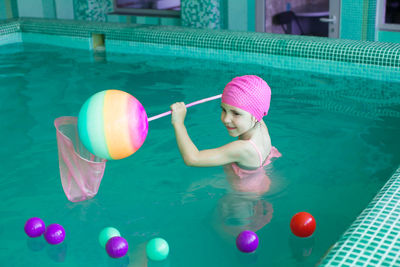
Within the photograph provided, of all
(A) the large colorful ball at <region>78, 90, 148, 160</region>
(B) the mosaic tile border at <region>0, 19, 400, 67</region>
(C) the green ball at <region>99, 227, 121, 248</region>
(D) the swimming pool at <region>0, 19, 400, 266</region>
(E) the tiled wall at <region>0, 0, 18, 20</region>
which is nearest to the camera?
(A) the large colorful ball at <region>78, 90, 148, 160</region>

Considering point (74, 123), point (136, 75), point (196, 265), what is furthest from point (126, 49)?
point (196, 265)

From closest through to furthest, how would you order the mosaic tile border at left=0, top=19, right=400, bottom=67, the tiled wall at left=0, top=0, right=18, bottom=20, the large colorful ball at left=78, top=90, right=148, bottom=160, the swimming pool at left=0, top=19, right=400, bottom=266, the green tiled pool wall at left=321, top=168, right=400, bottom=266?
the green tiled pool wall at left=321, top=168, right=400, bottom=266, the large colorful ball at left=78, top=90, right=148, bottom=160, the swimming pool at left=0, top=19, right=400, bottom=266, the mosaic tile border at left=0, top=19, right=400, bottom=67, the tiled wall at left=0, top=0, right=18, bottom=20

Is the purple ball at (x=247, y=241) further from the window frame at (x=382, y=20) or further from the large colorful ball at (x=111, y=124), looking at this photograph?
the window frame at (x=382, y=20)

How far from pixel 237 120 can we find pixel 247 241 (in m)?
0.74

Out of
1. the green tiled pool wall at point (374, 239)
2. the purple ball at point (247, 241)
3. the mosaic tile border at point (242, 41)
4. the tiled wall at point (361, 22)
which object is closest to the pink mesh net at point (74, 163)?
the purple ball at point (247, 241)

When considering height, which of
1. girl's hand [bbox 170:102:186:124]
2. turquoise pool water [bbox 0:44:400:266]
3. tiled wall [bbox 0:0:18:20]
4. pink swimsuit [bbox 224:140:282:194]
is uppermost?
tiled wall [bbox 0:0:18:20]

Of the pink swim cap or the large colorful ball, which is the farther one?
the pink swim cap

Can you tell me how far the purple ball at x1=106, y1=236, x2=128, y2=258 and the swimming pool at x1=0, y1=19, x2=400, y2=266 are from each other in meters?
0.05

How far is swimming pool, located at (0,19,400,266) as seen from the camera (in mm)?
3166

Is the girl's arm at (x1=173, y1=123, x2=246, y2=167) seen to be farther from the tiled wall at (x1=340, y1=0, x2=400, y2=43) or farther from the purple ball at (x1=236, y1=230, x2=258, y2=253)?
the tiled wall at (x1=340, y1=0, x2=400, y2=43)

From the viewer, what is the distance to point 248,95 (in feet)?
10.6

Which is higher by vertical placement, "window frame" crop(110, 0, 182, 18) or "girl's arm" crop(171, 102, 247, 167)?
"window frame" crop(110, 0, 182, 18)

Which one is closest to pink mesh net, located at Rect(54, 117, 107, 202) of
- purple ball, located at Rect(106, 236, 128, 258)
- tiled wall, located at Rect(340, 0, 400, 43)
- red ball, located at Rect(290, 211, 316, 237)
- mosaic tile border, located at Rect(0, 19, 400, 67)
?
purple ball, located at Rect(106, 236, 128, 258)

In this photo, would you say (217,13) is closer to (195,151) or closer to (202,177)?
(202,177)
